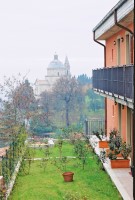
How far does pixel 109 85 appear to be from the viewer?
53.3 feet

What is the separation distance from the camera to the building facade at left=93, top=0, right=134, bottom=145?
41.0 feet

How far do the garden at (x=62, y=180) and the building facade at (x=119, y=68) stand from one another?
2194mm

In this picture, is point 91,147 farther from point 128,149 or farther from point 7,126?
point 7,126

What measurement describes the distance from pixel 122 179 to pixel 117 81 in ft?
10.2

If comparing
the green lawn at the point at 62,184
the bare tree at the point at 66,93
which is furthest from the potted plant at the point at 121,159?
the bare tree at the point at 66,93

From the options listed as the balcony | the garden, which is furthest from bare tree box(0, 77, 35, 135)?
the balcony

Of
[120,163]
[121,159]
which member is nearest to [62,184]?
[120,163]

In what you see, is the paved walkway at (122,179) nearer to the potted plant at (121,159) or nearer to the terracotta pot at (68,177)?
the potted plant at (121,159)

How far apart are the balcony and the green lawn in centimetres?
266

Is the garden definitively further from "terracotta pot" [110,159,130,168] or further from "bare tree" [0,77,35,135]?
"bare tree" [0,77,35,135]

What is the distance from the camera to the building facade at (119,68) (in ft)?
41.0

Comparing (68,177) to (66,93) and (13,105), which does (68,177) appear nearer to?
(13,105)

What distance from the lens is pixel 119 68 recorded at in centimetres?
1379

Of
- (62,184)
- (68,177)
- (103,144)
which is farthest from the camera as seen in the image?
(103,144)
